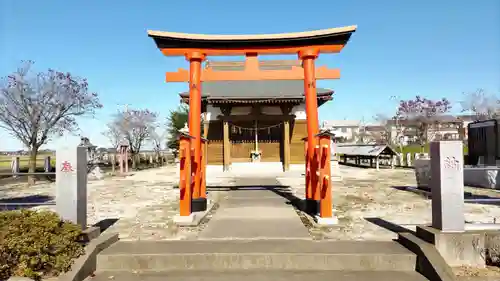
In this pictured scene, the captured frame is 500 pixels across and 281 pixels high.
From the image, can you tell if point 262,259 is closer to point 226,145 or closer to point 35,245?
point 35,245

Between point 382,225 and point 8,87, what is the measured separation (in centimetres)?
2346

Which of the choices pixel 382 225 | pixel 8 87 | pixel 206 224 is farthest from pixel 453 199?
pixel 8 87

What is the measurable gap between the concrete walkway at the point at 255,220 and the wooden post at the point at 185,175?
2.46 feet

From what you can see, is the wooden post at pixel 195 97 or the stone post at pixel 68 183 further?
the wooden post at pixel 195 97

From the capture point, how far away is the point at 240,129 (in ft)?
69.6

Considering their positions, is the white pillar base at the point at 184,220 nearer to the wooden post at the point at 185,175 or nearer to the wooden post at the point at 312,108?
the wooden post at the point at 185,175

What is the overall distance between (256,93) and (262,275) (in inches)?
666

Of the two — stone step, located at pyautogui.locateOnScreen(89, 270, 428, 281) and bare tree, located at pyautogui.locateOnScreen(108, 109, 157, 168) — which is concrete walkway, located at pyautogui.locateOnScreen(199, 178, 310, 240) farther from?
bare tree, located at pyautogui.locateOnScreen(108, 109, 157, 168)

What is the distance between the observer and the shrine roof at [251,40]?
28.0ft

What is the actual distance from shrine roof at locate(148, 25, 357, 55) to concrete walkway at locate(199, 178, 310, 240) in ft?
15.3

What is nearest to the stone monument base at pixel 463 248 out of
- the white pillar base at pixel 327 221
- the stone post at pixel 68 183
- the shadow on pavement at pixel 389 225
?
the shadow on pavement at pixel 389 225

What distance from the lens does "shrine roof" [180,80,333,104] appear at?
1955 centimetres

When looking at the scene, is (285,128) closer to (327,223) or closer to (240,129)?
(240,129)

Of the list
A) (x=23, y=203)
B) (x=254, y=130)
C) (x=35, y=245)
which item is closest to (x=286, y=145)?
(x=254, y=130)
